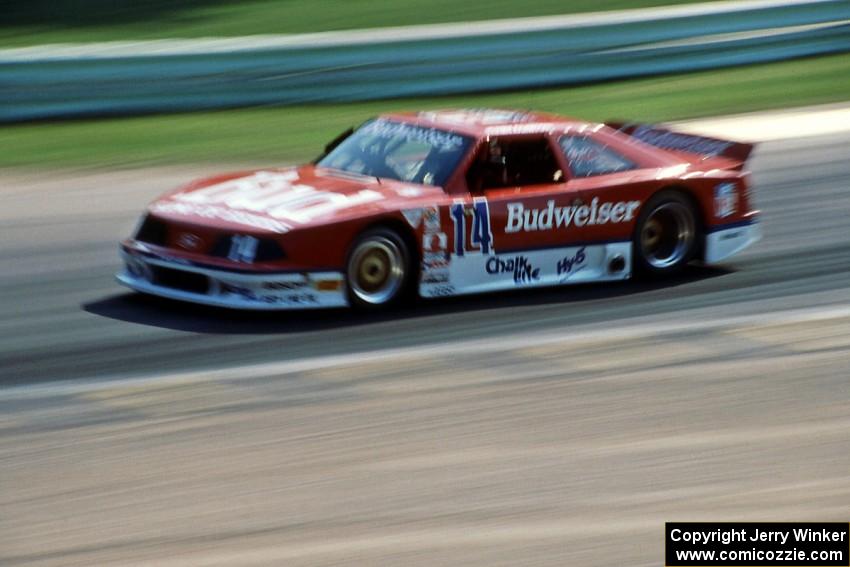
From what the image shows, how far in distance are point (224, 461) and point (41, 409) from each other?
1234mm

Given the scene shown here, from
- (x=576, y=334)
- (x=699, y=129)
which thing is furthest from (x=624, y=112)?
(x=576, y=334)

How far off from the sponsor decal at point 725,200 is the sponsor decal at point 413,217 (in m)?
2.39

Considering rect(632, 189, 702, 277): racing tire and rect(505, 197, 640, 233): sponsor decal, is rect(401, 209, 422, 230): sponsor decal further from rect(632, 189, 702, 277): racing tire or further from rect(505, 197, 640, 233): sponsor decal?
rect(632, 189, 702, 277): racing tire

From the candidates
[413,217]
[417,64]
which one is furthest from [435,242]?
[417,64]

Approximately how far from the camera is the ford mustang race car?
8625 mm

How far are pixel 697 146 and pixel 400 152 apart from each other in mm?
2208

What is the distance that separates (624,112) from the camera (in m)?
16.4

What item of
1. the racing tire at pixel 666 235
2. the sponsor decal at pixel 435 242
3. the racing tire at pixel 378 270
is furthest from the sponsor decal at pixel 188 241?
the racing tire at pixel 666 235

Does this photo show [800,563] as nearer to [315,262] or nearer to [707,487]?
[707,487]

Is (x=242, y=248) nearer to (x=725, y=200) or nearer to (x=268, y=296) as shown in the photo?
(x=268, y=296)

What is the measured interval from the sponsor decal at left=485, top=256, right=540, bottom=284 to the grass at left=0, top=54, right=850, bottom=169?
4.98 meters

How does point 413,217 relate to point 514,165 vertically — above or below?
below

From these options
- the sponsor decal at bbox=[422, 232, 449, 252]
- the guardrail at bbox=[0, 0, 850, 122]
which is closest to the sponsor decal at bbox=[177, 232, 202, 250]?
the sponsor decal at bbox=[422, 232, 449, 252]

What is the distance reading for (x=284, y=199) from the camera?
8.95 m
